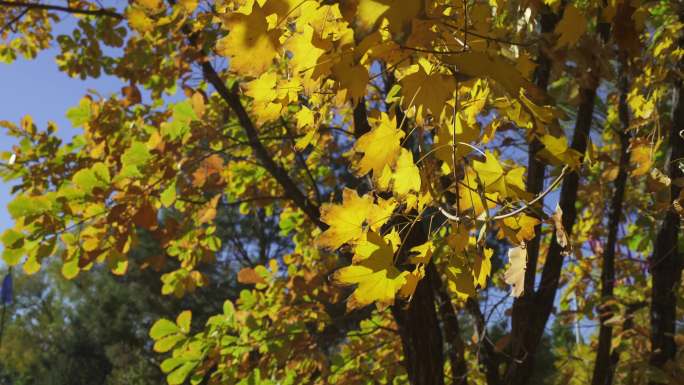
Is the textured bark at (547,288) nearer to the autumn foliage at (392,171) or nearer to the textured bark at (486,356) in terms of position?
the autumn foliage at (392,171)

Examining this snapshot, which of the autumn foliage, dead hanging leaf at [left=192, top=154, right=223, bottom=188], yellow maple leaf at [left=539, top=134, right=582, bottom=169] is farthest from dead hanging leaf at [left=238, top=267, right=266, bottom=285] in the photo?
yellow maple leaf at [left=539, top=134, right=582, bottom=169]

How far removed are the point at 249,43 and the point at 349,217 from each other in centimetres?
25

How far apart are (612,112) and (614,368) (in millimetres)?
1755

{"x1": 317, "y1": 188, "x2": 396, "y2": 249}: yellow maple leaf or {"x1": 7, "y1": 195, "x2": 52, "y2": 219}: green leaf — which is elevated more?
{"x1": 7, "y1": 195, "x2": 52, "y2": 219}: green leaf

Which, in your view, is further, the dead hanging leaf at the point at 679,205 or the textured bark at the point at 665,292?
the textured bark at the point at 665,292

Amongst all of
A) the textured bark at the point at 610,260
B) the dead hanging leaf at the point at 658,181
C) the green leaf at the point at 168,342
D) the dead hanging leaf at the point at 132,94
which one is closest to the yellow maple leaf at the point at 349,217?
the dead hanging leaf at the point at 658,181

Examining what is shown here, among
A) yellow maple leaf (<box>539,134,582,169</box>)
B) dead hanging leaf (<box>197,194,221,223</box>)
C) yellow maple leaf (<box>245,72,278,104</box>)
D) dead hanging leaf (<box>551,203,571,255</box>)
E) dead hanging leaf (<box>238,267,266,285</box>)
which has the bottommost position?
dead hanging leaf (<box>551,203,571,255</box>)

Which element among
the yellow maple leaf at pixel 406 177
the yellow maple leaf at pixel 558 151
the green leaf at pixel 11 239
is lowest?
the yellow maple leaf at pixel 406 177

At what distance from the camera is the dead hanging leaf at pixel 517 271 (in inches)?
27.9

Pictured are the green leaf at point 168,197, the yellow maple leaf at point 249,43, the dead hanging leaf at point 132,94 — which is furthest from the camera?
the dead hanging leaf at point 132,94

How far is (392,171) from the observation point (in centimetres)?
81

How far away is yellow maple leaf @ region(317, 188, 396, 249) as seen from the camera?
75 cm

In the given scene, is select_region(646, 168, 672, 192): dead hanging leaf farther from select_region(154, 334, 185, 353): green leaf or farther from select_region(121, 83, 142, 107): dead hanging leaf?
select_region(121, 83, 142, 107): dead hanging leaf

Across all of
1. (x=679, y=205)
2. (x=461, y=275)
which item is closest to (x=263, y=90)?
(x=461, y=275)
